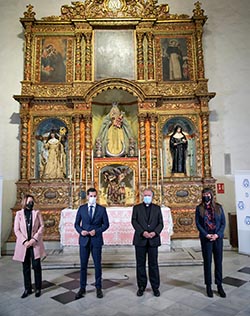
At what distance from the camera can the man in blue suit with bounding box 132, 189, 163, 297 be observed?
4.34 metres

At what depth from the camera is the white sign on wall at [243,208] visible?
704cm

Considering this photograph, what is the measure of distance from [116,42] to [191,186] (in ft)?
15.9

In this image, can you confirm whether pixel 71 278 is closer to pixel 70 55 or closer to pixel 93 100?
pixel 93 100

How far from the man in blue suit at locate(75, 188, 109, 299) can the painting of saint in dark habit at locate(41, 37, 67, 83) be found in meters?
5.42

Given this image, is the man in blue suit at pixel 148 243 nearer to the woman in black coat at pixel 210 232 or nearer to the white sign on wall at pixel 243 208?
the woman in black coat at pixel 210 232

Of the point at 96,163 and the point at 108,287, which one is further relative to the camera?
the point at 96,163

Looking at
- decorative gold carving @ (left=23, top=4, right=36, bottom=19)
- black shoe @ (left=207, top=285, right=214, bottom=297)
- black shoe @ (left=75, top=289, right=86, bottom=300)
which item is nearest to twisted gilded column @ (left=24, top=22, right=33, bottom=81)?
decorative gold carving @ (left=23, top=4, right=36, bottom=19)

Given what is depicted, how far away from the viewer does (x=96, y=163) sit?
8250 mm

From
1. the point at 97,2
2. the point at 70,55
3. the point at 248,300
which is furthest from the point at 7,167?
the point at 248,300

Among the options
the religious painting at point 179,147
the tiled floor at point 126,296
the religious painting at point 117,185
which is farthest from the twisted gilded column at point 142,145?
the tiled floor at point 126,296

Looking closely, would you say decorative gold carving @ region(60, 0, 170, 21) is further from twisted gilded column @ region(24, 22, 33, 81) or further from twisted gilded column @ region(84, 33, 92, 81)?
twisted gilded column @ region(24, 22, 33, 81)

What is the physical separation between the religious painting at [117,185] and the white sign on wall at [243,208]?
109 inches

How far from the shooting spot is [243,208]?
7094 mm

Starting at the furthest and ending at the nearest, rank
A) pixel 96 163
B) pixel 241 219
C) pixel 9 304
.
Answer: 1. pixel 96 163
2. pixel 241 219
3. pixel 9 304
